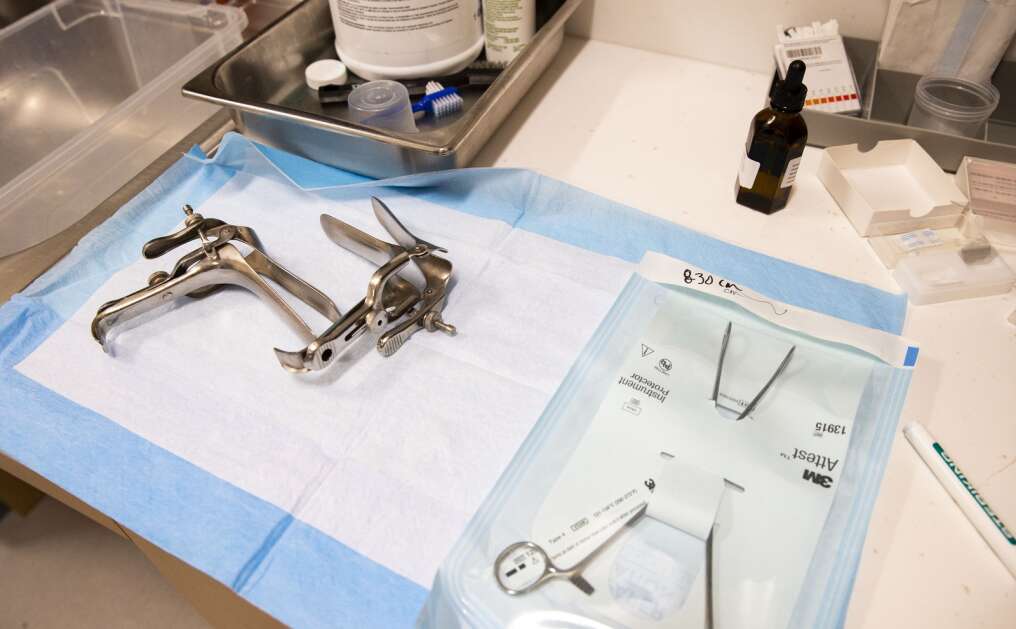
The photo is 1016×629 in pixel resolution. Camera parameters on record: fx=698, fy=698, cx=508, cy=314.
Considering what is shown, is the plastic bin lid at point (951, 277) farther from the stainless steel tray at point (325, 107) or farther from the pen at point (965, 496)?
the stainless steel tray at point (325, 107)

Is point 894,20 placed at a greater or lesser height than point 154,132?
greater

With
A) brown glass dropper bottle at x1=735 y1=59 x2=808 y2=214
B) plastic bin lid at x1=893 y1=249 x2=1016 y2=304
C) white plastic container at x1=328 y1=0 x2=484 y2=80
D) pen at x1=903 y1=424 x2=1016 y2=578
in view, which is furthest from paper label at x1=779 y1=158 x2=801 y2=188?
white plastic container at x1=328 y1=0 x2=484 y2=80

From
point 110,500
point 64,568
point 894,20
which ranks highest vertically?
point 894,20

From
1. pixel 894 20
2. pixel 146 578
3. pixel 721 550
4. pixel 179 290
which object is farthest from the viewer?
pixel 146 578

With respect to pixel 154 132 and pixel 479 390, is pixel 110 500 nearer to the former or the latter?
pixel 479 390

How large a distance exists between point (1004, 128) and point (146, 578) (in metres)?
1.16

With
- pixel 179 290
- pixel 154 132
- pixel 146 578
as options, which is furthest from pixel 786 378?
pixel 146 578

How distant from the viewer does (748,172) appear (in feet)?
2.03

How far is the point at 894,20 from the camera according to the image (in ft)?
2.17

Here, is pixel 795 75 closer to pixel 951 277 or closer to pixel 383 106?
pixel 951 277

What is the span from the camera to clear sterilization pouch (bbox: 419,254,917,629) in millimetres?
389

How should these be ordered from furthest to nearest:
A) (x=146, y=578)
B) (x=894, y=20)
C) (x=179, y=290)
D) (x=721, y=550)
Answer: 1. (x=146, y=578)
2. (x=894, y=20)
3. (x=179, y=290)
4. (x=721, y=550)

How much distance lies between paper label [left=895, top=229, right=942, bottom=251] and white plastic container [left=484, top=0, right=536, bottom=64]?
408 mm

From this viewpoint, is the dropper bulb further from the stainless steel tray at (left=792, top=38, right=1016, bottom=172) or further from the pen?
the pen
